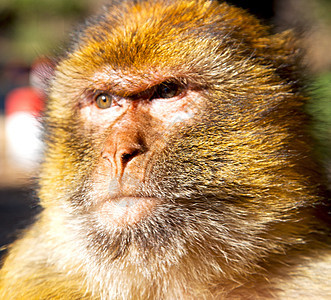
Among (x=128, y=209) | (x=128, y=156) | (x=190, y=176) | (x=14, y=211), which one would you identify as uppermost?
(x=128, y=156)

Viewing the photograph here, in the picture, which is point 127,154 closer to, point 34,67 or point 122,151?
point 122,151

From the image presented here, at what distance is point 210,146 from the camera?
2.09 meters

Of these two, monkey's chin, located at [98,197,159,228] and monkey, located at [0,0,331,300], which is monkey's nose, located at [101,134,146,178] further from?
monkey's chin, located at [98,197,159,228]

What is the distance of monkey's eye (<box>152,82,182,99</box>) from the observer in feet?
7.34

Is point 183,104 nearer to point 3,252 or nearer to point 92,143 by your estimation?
point 92,143

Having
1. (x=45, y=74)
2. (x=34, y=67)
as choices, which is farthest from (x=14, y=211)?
(x=45, y=74)

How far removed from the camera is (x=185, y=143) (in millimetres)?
2068

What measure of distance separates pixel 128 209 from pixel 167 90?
0.67 meters

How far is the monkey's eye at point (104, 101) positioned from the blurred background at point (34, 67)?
0.50 m

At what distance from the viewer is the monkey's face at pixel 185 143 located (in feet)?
6.61

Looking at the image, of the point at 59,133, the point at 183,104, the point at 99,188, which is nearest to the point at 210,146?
the point at 183,104

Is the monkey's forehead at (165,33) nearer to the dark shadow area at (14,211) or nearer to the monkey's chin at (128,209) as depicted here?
the monkey's chin at (128,209)

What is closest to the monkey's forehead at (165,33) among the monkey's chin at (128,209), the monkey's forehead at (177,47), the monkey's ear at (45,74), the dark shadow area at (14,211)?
the monkey's forehead at (177,47)

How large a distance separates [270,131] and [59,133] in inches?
47.6
